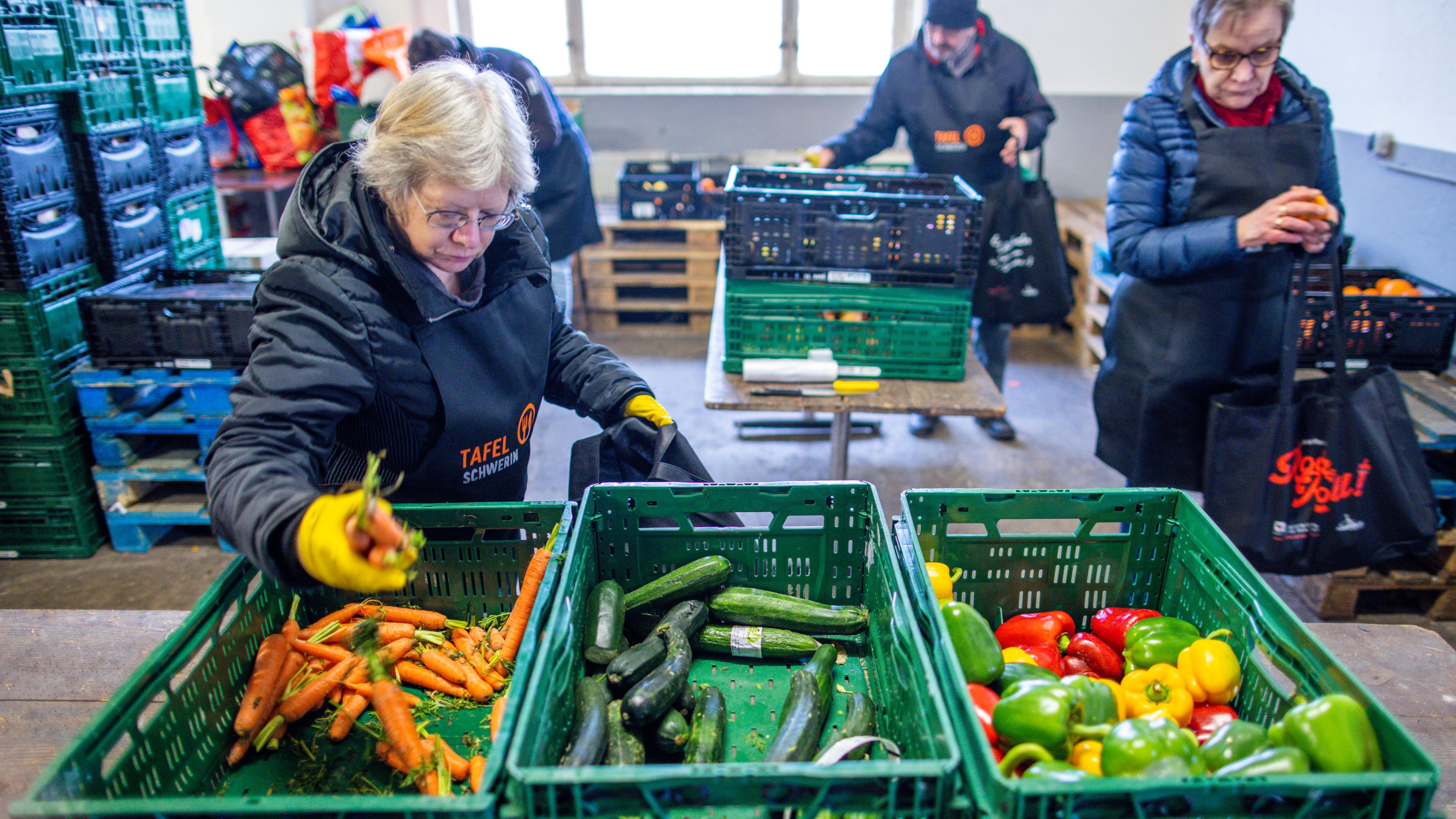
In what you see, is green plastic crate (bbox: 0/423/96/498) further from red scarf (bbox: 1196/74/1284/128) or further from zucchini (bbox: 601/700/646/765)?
red scarf (bbox: 1196/74/1284/128)

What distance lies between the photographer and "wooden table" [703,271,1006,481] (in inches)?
111

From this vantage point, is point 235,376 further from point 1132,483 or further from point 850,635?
point 1132,483

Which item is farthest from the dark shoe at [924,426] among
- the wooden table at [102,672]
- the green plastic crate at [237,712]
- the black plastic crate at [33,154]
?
the black plastic crate at [33,154]

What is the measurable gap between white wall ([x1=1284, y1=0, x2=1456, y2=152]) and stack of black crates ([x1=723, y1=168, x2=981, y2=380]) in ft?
7.54

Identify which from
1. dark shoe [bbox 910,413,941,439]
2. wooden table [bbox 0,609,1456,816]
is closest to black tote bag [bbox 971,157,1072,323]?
dark shoe [bbox 910,413,941,439]

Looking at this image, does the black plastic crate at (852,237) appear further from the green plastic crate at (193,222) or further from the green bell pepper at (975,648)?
the green plastic crate at (193,222)

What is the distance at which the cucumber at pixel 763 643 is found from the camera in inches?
67.7

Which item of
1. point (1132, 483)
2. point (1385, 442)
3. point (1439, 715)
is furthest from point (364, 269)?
point (1385, 442)

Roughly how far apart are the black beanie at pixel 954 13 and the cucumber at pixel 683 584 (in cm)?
323

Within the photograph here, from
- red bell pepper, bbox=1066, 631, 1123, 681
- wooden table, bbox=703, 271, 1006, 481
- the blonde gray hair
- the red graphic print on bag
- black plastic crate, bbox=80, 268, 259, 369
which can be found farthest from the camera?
black plastic crate, bbox=80, 268, 259, 369

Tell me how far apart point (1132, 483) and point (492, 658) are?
212 centimetres

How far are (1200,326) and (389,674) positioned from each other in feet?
7.97

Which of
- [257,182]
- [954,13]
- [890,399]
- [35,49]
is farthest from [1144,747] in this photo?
[257,182]

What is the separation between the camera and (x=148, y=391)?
376cm
